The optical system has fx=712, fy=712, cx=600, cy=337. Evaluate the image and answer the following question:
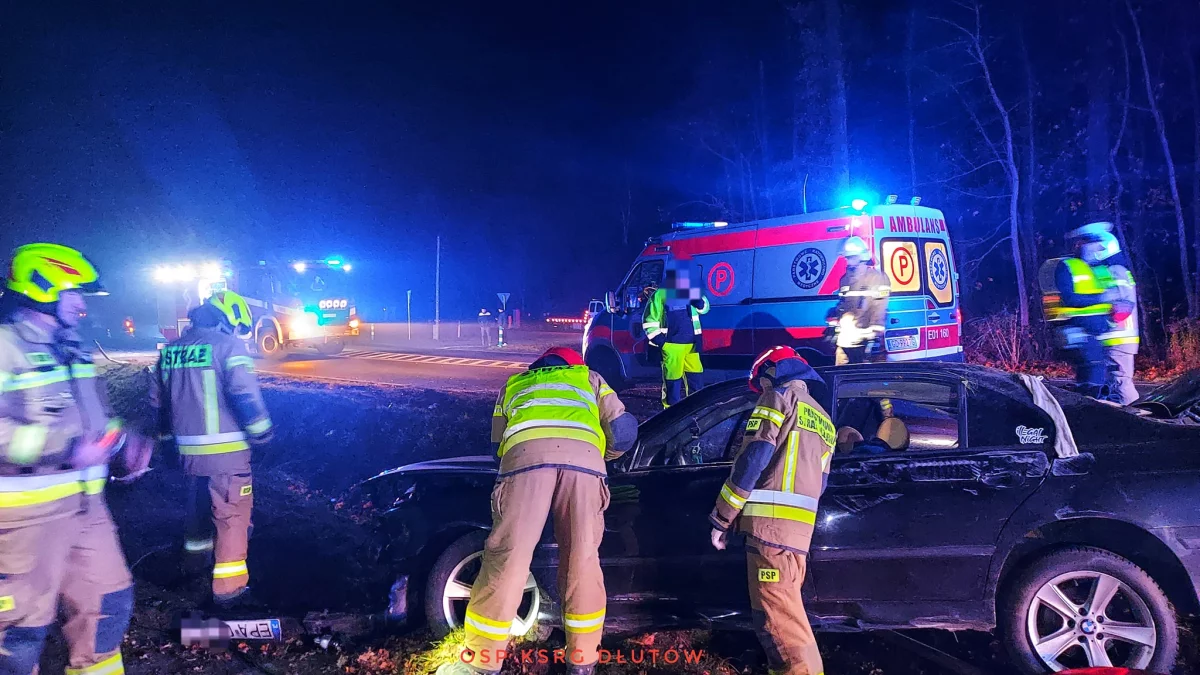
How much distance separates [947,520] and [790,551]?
80 cm

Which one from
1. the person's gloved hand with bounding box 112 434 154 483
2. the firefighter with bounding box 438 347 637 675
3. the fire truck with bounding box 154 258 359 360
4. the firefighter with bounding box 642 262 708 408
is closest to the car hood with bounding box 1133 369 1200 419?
the firefighter with bounding box 438 347 637 675

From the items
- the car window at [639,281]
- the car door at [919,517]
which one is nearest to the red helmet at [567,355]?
the car door at [919,517]

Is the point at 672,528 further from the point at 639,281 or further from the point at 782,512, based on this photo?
the point at 639,281

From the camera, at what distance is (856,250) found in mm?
7059

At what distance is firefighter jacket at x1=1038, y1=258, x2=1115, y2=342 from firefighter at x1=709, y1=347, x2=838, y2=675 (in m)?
3.53

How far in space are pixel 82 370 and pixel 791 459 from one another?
288 cm

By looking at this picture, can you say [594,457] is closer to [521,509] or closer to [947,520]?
[521,509]

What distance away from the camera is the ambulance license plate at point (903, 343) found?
719 centimetres

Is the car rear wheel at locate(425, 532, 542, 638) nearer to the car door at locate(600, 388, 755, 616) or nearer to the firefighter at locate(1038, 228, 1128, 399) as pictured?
the car door at locate(600, 388, 755, 616)

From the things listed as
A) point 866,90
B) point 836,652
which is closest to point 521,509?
point 836,652

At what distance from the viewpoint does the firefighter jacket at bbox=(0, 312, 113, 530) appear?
8.50 feet

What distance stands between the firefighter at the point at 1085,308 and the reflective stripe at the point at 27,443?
6066 mm

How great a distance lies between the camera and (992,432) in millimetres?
3201

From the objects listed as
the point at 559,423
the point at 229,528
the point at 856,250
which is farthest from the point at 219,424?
the point at 856,250
